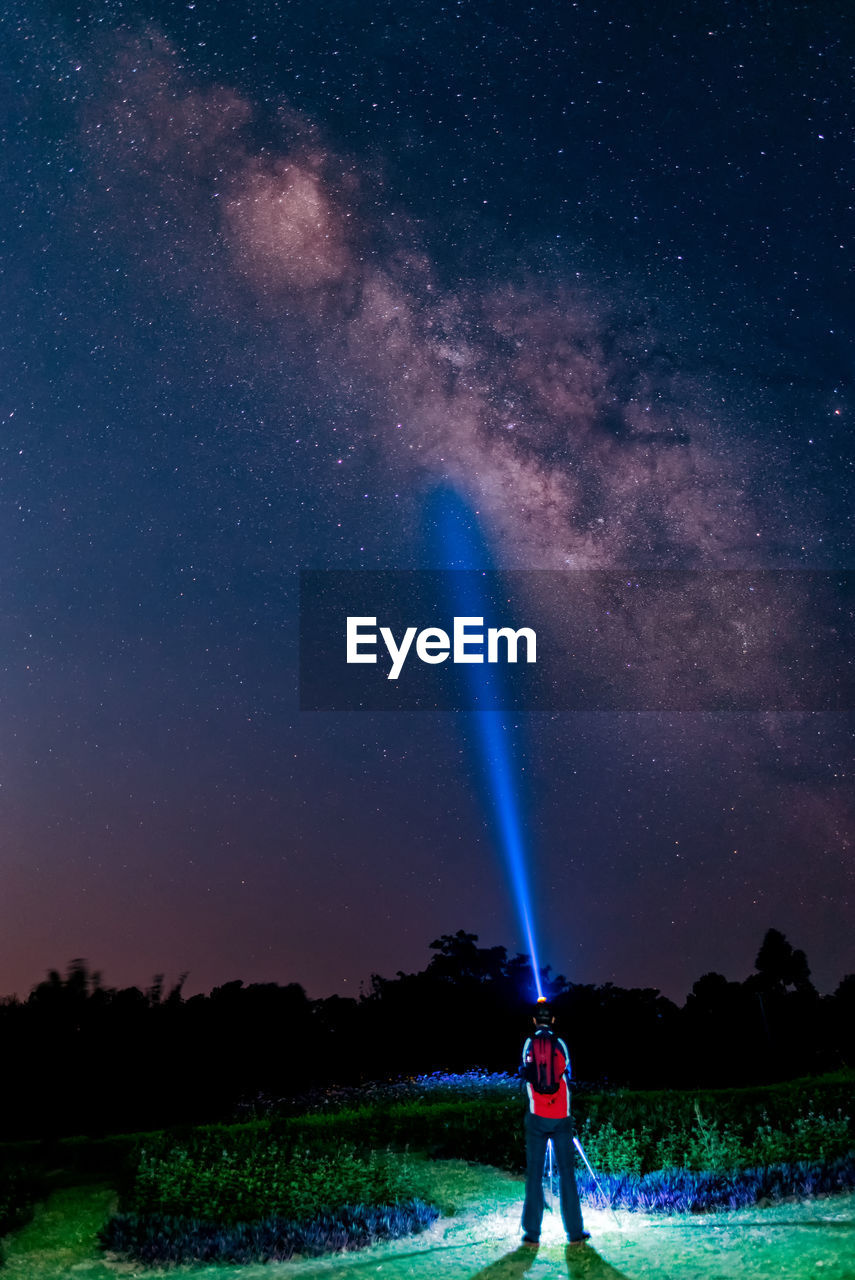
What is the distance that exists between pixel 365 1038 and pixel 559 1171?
72.9 feet

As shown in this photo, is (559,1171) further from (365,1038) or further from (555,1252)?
(365,1038)

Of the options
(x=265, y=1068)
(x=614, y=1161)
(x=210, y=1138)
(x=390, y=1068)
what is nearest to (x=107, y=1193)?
(x=210, y=1138)

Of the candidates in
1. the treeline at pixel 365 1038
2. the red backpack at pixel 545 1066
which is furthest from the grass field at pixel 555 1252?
the treeline at pixel 365 1038

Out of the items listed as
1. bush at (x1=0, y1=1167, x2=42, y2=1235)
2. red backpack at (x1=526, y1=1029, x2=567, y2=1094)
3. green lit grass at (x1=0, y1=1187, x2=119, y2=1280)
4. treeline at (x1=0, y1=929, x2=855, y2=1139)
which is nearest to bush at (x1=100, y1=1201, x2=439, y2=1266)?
green lit grass at (x1=0, y1=1187, x2=119, y2=1280)

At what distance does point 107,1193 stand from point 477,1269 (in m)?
6.91

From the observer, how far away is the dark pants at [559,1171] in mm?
10156

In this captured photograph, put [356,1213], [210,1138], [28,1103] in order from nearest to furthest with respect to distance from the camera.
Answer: [356,1213] < [210,1138] < [28,1103]

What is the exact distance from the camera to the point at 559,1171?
10.2 m

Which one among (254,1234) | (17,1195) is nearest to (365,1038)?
(17,1195)

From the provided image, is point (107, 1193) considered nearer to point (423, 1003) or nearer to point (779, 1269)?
point (779, 1269)

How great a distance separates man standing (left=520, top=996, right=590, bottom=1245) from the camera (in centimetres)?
1018

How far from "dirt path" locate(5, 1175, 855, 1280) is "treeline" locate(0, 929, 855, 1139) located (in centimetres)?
993

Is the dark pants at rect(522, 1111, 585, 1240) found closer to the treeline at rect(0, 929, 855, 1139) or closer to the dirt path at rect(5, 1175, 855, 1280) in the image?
the dirt path at rect(5, 1175, 855, 1280)

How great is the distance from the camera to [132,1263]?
36.9ft
